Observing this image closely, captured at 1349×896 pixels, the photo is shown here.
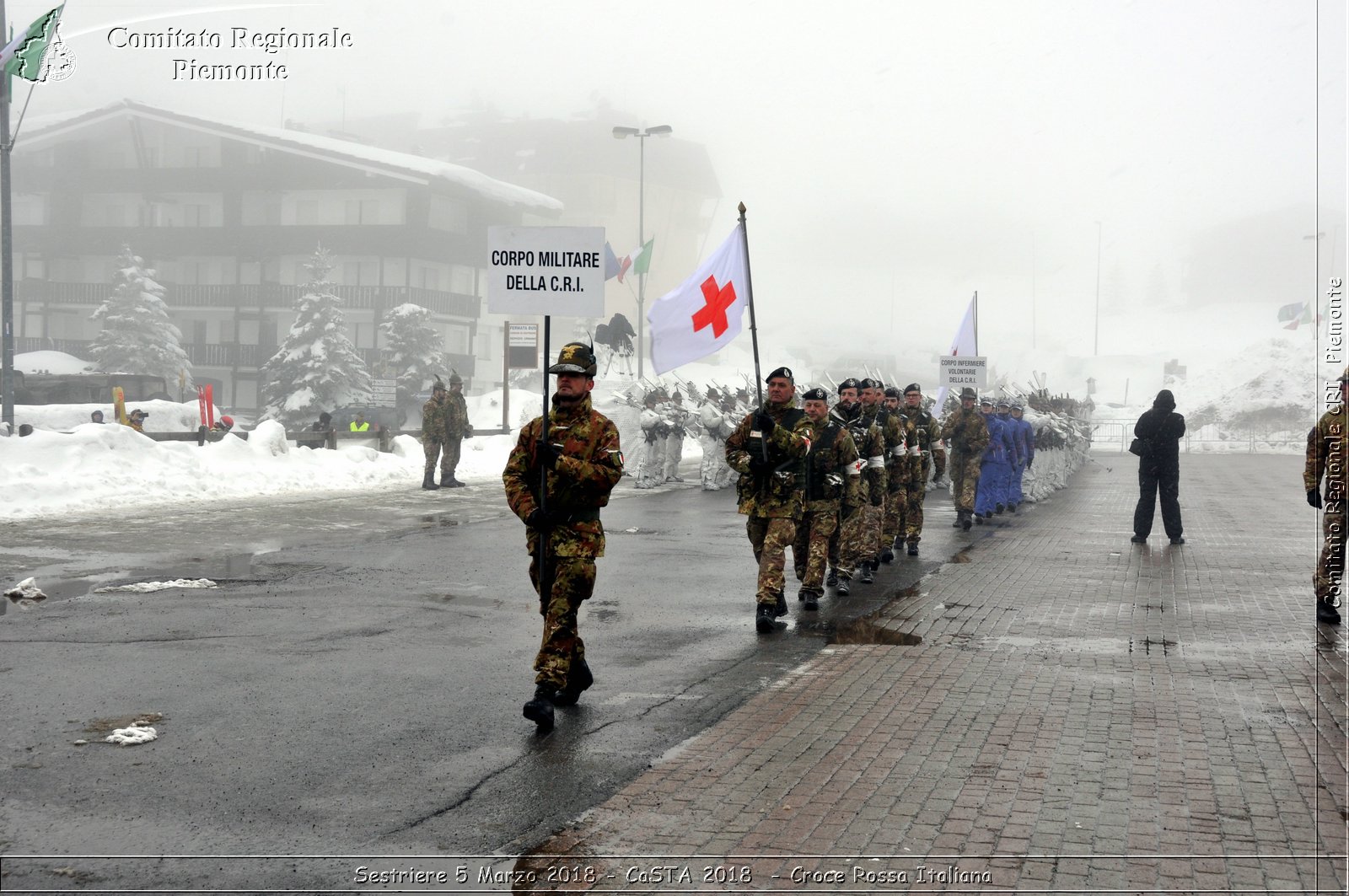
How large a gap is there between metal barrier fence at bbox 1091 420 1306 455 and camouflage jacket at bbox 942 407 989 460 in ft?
135

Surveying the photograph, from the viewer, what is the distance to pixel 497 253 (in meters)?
7.38

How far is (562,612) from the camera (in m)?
6.64

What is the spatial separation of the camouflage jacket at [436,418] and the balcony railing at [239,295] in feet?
109

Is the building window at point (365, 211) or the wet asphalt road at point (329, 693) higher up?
the building window at point (365, 211)

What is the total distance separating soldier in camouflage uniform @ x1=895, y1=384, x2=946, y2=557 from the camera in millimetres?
14508

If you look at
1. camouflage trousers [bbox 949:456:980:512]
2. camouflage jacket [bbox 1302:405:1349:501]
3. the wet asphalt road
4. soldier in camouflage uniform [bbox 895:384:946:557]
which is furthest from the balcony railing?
camouflage jacket [bbox 1302:405:1349:501]

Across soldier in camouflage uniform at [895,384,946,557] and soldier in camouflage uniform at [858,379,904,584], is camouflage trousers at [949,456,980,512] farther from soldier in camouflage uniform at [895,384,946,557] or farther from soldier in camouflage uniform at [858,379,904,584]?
soldier in camouflage uniform at [858,379,904,584]

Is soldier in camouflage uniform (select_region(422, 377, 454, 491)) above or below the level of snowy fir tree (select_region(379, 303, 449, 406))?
below

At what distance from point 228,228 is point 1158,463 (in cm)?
4919

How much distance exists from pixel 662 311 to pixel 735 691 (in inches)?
367

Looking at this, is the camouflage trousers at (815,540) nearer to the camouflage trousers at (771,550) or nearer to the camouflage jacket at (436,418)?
the camouflage trousers at (771,550)

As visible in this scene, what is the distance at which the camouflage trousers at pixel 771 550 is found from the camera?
30.7 feet

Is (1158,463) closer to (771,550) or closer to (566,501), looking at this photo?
(771,550)

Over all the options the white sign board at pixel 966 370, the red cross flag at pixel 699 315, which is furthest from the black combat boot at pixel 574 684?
the white sign board at pixel 966 370
